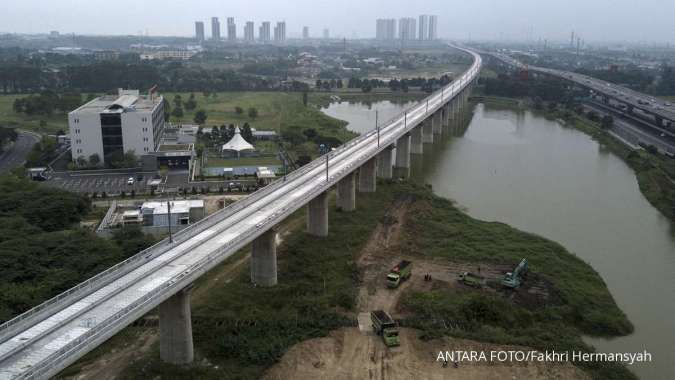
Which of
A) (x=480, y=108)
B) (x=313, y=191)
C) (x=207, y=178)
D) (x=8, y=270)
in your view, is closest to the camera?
(x=8, y=270)

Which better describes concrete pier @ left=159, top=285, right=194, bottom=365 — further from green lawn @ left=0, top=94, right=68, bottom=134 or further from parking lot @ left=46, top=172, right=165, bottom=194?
green lawn @ left=0, top=94, right=68, bottom=134

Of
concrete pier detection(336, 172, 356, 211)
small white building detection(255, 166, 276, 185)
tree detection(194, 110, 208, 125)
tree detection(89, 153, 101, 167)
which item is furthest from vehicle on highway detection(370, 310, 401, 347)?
Answer: tree detection(194, 110, 208, 125)

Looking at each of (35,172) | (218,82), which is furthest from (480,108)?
(35,172)

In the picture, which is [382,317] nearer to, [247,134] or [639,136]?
[247,134]

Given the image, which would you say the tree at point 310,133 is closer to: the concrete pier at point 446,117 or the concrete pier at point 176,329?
the concrete pier at point 446,117

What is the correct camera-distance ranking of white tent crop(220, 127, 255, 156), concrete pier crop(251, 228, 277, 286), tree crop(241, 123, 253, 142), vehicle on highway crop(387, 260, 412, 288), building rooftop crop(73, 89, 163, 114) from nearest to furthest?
concrete pier crop(251, 228, 277, 286)
vehicle on highway crop(387, 260, 412, 288)
building rooftop crop(73, 89, 163, 114)
white tent crop(220, 127, 255, 156)
tree crop(241, 123, 253, 142)

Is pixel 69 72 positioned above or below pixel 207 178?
above

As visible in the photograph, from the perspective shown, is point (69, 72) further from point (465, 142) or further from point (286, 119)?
point (465, 142)
